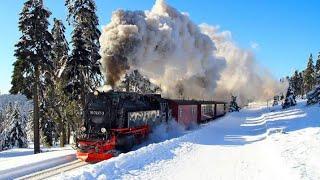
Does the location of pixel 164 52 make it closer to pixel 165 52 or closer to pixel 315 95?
pixel 165 52

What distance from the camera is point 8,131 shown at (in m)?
57.8

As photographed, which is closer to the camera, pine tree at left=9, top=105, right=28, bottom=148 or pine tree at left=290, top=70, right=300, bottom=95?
pine tree at left=9, top=105, right=28, bottom=148

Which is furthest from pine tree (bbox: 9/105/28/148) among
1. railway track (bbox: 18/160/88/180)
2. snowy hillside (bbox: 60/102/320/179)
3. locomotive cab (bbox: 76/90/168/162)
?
railway track (bbox: 18/160/88/180)

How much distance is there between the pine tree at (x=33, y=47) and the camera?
3006 cm

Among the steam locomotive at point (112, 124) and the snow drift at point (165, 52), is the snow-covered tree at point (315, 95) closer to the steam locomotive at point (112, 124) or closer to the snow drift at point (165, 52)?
the snow drift at point (165, 52)

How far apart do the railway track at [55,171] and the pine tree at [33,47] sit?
1408 cm

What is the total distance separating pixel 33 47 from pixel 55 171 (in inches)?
670

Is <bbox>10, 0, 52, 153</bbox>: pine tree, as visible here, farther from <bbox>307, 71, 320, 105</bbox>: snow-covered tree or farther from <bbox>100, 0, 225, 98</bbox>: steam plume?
<bbox>307, 71, 320, 105</bbox>: snow-covered tree

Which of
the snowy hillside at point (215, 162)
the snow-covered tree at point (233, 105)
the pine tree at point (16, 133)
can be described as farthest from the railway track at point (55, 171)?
the snow-covered tree at point (233, 105)

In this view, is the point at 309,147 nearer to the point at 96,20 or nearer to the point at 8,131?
the point at 96,20

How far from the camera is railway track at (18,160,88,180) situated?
47.5 ft

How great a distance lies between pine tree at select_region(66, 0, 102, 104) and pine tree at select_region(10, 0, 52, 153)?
6.71 ft

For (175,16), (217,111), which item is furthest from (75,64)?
(217,111)

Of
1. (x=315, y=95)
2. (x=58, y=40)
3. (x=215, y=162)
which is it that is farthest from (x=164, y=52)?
(x=315, y=95)
